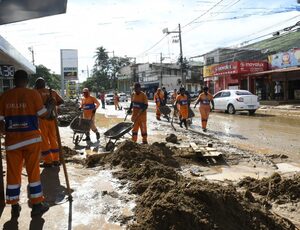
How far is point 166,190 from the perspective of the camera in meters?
4.94

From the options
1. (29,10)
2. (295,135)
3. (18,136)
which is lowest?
(295,135)

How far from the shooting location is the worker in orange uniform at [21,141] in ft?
15.6

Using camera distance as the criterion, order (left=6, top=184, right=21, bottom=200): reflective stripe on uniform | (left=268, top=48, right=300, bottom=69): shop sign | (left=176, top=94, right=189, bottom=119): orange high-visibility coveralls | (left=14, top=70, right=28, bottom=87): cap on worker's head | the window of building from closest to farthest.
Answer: (left=6, top=184, right=21, bottom=200): reflective stripe on uniform → (left=14, top=70, right=28, bottom=87): cap on worker's head → (left=176, top=94, right=189, bottom=119): orange high-visibility coveralls → (left=268, top=48, right=300, bottom=69): shop sign → the window of building

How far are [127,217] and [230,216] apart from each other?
4.02ft

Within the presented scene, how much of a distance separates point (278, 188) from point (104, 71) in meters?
96.0

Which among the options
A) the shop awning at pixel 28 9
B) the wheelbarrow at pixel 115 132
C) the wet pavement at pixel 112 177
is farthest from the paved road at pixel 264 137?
the shop awning at pixel 28 9

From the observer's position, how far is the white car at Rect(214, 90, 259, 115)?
23828mm

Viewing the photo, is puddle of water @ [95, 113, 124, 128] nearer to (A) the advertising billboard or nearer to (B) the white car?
(B) the white car

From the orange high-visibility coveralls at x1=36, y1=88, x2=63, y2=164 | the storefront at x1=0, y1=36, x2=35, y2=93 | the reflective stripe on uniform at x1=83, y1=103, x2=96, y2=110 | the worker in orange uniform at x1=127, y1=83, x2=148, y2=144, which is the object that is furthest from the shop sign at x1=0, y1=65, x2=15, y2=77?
the orange high-visibility coveralls at x1=36, y1=88, x2=63, y2=164

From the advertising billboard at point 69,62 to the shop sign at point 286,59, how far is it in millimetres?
21009

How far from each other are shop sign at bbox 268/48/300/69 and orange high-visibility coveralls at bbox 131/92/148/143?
76.6 feet

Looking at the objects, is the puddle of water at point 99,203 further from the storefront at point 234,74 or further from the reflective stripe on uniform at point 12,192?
the storefront at point 234,74

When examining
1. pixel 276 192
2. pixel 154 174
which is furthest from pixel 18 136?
pixel 276 192

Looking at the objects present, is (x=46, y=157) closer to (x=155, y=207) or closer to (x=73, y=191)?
(x=73, y=191)
